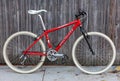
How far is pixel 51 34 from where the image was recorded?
741cm

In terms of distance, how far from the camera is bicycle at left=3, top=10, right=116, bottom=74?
22.5 feet

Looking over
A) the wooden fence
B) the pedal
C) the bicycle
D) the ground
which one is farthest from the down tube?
the ground

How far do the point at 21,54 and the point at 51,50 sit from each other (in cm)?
80

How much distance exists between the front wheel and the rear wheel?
0.87 meters

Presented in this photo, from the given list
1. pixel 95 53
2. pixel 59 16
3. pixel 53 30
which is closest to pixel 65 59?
pixel 95 53

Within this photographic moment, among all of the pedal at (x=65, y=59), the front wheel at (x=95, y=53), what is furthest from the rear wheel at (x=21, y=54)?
the front wheel at (x=95, y=53)

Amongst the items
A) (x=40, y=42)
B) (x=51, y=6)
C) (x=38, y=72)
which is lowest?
(x=38, y=72)

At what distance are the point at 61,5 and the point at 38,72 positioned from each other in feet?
5.10

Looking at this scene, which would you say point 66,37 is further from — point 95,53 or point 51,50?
point 95,53

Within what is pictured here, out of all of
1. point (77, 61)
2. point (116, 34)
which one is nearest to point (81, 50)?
point (77, 61)

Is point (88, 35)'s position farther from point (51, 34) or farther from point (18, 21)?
point (18, 21)

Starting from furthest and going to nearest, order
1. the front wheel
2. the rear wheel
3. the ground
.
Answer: the front wheel
the rear wheel
the ground

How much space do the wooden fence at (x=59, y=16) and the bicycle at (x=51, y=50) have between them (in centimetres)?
23

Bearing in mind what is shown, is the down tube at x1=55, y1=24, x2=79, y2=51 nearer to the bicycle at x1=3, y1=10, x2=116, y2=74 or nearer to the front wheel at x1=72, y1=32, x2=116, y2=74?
the bicycle at x1=3, y1=10, x2=116, y2=74
